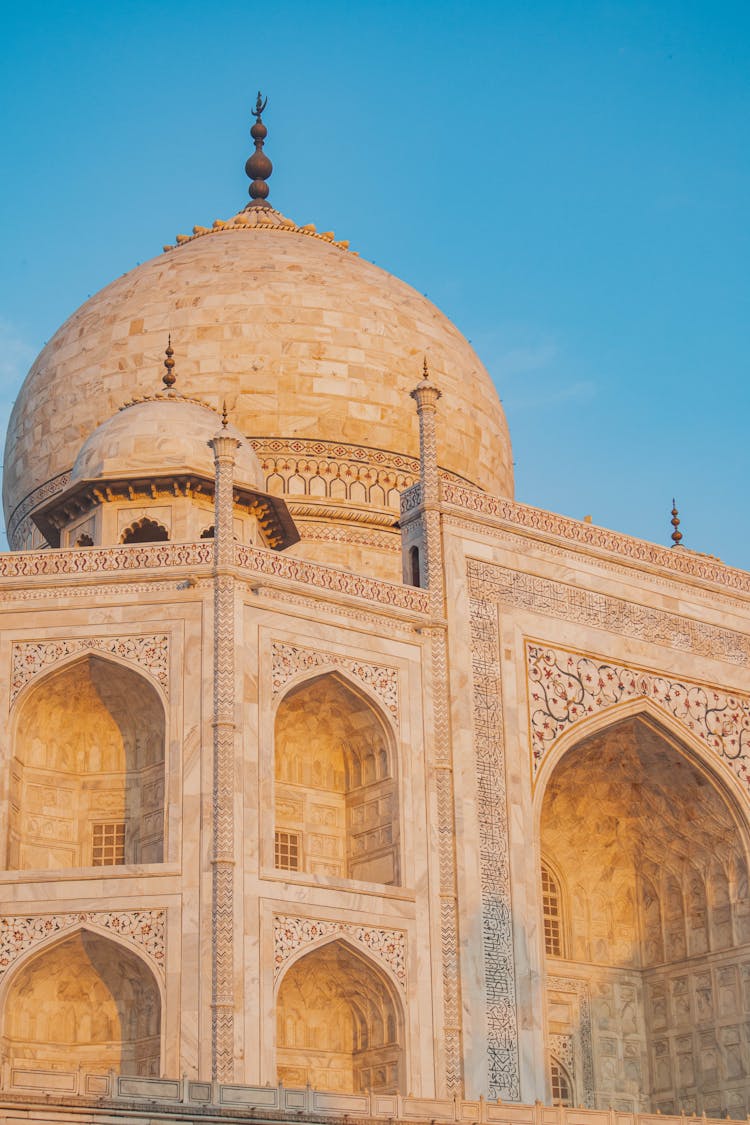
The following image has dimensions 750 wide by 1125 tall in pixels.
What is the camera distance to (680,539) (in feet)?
75.6

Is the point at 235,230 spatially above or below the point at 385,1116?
above

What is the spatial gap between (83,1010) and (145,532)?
4975 millimetres

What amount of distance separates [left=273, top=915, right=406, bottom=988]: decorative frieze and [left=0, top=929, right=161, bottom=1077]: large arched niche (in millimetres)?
1013

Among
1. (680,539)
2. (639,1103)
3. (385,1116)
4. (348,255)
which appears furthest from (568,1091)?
(348,255)

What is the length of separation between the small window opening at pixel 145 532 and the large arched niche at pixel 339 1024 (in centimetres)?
463

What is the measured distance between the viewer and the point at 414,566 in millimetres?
17344

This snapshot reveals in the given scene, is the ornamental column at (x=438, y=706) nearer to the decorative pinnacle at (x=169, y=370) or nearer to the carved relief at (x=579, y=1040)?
the carved relief at (x=579, y=1040)

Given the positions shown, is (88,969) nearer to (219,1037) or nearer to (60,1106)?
(219,1037)

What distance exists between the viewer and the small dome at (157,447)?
718 inches

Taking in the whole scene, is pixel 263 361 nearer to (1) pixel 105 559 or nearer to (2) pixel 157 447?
(2) pixel 157 447

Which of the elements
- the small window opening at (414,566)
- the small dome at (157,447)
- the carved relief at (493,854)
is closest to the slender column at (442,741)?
the small window opening at (414,566)

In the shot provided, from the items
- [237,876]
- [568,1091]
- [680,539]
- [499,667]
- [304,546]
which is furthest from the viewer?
[680,539]

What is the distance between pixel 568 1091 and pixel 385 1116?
5.20 meters

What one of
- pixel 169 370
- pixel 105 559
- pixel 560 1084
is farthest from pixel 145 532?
pixel 560 1084
